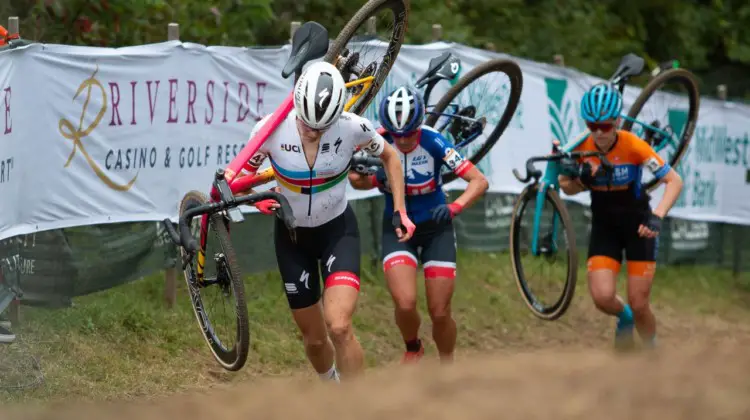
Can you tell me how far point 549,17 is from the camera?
67.5 ft

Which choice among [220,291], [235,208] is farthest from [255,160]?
[220,291]

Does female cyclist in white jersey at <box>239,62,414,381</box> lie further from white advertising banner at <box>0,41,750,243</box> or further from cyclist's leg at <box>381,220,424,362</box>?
white advertising banner at <box>0,41,750,243</box>

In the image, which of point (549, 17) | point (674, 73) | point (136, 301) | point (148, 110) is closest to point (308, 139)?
point (148, 110)

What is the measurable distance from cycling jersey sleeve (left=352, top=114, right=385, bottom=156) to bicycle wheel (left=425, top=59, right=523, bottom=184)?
1887mm

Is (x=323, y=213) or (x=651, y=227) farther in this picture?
(x=651, y=227)

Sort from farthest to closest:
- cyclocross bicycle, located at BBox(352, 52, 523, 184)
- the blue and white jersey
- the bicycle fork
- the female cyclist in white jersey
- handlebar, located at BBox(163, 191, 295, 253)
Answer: the bicycle fork
cyclocross bicycle, located at BBox(352, 52, 523, 184)
the blue and white jersey
the female cyclist in white jersey
handlebar, located at BBox(163, 191, 295, 253)

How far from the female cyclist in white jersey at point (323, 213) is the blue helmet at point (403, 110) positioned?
2.44 feet

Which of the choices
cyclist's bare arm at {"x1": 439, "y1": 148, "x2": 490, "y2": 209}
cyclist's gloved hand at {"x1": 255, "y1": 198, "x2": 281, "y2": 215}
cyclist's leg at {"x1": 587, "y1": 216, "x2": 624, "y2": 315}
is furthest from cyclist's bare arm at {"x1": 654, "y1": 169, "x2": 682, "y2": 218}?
cyclist's gloved hand at {"x1": 255, "y1": 198, "x2": 281, "y2": 215}

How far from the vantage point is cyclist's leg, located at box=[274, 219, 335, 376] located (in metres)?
8.91

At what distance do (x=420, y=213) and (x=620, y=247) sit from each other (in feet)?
6.85

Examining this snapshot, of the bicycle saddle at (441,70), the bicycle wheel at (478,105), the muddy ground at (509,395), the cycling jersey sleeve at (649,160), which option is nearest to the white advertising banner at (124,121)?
the bicycle wheel at (478,105)

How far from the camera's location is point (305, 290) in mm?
8906

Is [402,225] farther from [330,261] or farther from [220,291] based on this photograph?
[220,291]

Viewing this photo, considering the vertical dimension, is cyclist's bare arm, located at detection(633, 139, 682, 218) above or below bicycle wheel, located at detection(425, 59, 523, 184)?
below
